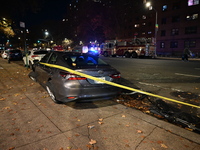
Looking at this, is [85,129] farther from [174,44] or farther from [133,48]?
[174,44]

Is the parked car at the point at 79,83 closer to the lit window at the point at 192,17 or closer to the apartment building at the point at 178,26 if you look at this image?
the apartment building at the point at 178,26

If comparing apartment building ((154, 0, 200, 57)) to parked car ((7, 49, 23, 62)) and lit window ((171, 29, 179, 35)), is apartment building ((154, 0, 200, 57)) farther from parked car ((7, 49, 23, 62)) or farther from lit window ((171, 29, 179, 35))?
parked car ((7, 49, 23, 62))

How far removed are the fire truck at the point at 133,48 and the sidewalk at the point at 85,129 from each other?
2098 cm

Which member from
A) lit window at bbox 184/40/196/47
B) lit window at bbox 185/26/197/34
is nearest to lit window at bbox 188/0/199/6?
lit window at bbox 185/26/197/34

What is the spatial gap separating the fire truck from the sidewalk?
2098 cm

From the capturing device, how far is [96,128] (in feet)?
11.5

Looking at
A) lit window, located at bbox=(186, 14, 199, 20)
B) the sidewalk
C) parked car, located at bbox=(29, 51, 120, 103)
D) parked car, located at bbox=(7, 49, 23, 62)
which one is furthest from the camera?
lit window, located at bbox=(186, 14, 199, 20)

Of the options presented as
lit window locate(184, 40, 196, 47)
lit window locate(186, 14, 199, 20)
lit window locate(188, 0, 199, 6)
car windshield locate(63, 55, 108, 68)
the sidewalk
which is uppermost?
lit window locate(188, 0, 199, 6)

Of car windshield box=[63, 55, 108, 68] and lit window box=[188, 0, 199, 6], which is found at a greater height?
lit window box=[188, 0, 199, 6]

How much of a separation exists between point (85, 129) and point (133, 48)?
23583 millimetres

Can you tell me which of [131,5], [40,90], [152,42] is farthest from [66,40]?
[40,90]

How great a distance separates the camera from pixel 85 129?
11.4 feet

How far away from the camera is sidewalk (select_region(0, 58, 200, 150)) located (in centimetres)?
293

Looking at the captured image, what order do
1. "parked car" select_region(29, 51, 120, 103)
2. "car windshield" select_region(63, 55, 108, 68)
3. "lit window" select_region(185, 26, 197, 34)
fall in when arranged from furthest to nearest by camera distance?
"lit window" select_region(185, 26, 197, 34) < "car windshield" select_region(63, 55, 108, 68) < "parked car" select_region(29, 51, 120, 103)
